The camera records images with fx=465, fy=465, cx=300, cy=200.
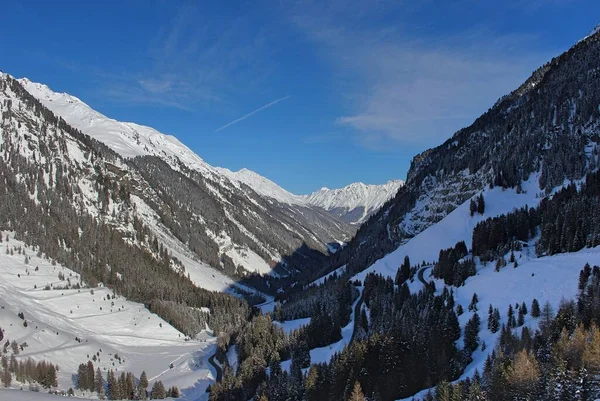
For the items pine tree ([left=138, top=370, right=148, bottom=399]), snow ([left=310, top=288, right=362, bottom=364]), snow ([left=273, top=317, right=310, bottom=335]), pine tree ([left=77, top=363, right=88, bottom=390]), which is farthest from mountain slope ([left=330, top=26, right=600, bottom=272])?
pine tree ([left=77, top=363, right=88, bottom=390])

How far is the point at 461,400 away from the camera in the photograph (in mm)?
53625

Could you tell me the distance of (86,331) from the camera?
130 m

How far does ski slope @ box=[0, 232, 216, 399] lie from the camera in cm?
10519

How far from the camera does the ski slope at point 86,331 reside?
105188 millimetres

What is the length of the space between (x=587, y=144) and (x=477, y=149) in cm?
5015

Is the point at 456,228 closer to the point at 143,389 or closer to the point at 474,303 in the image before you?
the point at 474,303

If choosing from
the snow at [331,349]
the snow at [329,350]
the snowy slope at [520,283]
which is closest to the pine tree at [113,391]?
the snow at [329,350]

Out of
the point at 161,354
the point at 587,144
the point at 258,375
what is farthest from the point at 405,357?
the point at 587,144

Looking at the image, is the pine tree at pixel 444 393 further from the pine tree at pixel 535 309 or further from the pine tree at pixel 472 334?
the pine tree at pixel 535 309

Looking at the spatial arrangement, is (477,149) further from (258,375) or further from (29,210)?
(29,210)

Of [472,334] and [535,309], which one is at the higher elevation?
[535,309]

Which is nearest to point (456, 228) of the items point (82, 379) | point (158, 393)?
point (158, 393)

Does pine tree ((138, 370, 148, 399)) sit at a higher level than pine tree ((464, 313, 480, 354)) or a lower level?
lower

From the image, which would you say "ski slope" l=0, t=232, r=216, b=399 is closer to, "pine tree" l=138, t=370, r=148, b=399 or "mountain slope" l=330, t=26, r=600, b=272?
"pine tree" l=138, t=370, r=148, b=399
